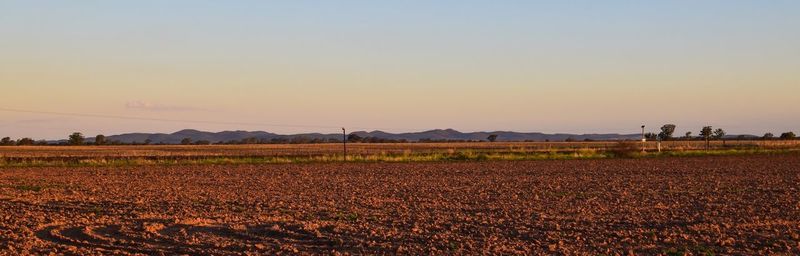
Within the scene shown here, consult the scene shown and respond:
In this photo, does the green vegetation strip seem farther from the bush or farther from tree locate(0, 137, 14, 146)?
tree locate(0, 137, 14, 146)

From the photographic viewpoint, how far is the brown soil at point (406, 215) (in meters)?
14.0

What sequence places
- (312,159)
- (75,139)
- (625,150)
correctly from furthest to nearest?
(75,139) < (625,150) < (312,159)

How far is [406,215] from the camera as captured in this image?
1858 centimetres

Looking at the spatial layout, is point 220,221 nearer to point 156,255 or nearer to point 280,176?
point 156,255

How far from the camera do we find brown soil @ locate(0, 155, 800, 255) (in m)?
14.0

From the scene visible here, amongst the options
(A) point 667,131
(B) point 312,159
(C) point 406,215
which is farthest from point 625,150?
(A) point 667,131

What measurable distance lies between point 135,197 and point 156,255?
11637 mm

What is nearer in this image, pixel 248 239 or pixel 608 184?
pixel 248 239

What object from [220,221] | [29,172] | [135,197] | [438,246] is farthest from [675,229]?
[29,172]

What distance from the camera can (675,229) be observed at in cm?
1574

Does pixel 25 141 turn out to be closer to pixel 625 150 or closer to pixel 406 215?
pixel 625 150

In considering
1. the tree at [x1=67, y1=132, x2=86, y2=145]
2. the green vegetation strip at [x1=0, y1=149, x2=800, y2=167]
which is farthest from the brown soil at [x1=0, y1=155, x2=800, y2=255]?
the tree at [x1=67, y1=132, x2=86, y2=145]

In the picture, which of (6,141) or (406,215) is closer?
(406,215)

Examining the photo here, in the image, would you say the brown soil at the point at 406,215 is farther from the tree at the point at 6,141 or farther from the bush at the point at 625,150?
the tree at the point at 6,141
